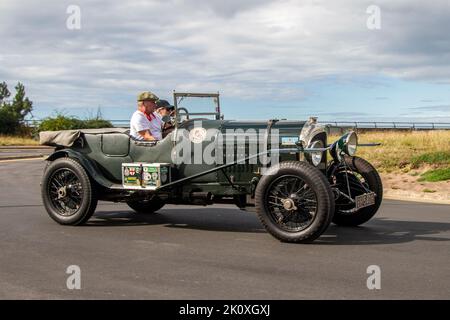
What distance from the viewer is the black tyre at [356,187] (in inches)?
286

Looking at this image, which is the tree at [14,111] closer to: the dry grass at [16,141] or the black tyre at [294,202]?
the dry grass at [16,141]

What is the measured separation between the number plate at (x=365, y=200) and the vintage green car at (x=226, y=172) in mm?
12

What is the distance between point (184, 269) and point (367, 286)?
5.40 feet

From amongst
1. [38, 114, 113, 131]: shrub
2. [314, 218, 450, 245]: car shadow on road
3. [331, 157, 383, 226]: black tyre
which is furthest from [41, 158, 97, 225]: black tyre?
[38, 114, 113, 131]: shrub

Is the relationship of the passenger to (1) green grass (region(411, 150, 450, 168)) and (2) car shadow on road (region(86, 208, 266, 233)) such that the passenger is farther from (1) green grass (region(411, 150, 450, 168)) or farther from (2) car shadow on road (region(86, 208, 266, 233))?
(1) green grass (region(411, 150, 450, 168))

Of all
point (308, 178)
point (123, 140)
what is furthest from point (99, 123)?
point (308, 178)

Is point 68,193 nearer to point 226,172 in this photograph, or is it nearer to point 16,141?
point 226,172

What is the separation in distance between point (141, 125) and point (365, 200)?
3.08 metres

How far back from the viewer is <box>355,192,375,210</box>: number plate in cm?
661

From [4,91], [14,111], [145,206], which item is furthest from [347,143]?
[4,91]

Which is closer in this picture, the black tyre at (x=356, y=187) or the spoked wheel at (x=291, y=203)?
the spoked wheel at (x=291, y=203)

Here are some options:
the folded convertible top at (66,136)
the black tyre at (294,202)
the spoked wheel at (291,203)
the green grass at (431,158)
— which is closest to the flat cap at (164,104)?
the folded convertible top at (66,136)

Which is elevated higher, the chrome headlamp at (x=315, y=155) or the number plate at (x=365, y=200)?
the chrome headlamp at (x=315, y=155)

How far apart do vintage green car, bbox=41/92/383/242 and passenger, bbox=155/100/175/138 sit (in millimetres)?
174
